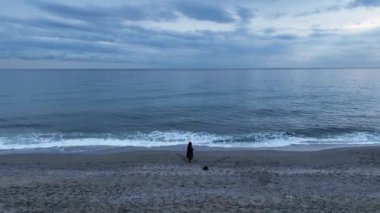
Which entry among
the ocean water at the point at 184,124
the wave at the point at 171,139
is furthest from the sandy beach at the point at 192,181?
the ocean water at the point at 184,124

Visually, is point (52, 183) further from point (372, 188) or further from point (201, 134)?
point (201, 134)

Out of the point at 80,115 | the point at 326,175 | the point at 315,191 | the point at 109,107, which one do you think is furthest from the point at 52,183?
the point at 109,107

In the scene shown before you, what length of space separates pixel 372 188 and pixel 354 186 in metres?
0.82

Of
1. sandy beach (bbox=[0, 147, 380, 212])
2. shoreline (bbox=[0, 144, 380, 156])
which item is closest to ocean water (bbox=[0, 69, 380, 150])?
shoreline (bbox=[0, 144, 380, 156])

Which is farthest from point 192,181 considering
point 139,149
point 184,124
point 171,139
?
point 184,124

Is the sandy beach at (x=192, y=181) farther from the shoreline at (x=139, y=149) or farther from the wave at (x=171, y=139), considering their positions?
the wave at (x=171, y=139)

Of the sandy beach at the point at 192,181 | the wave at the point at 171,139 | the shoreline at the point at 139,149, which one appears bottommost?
the sandy beach at the point at 192,181

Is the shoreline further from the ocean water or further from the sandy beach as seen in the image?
the ocean water

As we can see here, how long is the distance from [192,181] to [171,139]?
1434 centimetres

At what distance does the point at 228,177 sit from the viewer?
2033 cm

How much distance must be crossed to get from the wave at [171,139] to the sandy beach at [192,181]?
3523 millimetres

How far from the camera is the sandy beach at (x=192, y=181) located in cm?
1580

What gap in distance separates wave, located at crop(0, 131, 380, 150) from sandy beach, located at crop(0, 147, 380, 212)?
3.52 metres

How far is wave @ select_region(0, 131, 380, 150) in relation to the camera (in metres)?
31.3
